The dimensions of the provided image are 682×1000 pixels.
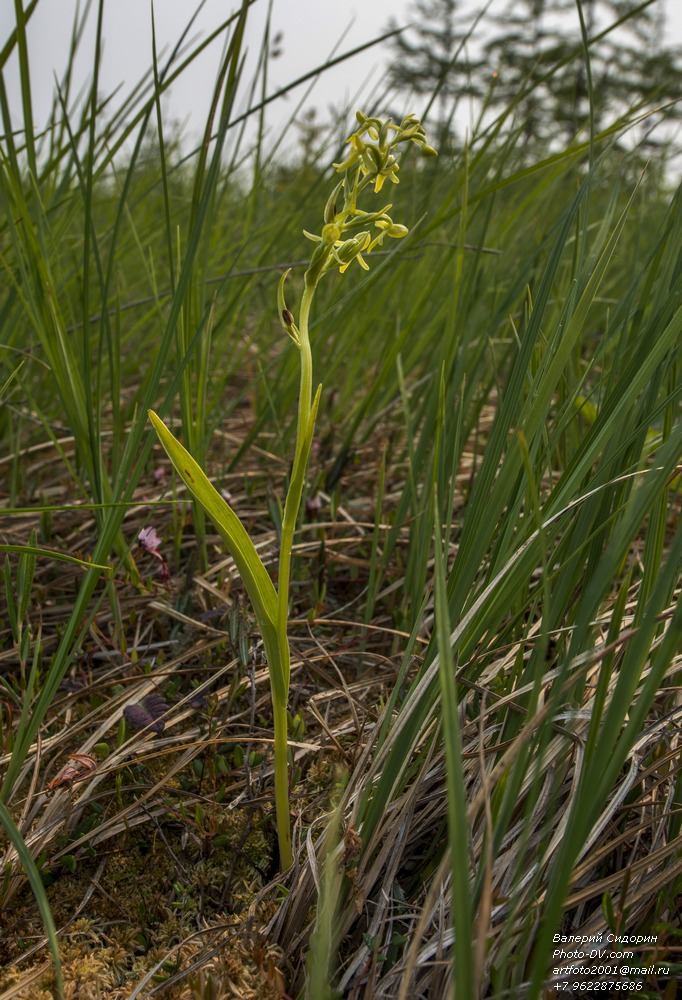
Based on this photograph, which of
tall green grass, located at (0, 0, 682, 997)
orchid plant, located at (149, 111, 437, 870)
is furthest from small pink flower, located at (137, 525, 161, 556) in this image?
orchid plant, located at (149, 111, 437, 870)

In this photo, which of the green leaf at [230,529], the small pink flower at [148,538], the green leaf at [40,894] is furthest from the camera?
the small pink flower at [148,538]

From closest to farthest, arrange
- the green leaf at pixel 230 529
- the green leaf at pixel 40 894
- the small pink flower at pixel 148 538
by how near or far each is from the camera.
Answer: the green leaf at pixel 40 894, the green leaf at pixel 230 529, the small pink flower at pixel 148 538

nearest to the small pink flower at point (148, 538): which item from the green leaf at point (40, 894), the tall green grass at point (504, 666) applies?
the tall green grass at point (504, 666)

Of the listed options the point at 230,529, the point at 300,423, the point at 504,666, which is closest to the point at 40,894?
the point at 230,529

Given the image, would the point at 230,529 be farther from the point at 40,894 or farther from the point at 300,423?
the point at 40,894

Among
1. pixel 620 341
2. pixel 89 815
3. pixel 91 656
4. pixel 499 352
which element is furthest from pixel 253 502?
pixel 499 352

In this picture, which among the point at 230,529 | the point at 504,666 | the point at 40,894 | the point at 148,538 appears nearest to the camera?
the point at 40,894

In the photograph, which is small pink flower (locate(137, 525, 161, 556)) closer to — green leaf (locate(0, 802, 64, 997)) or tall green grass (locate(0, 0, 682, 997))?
tall green grass (locate(0, 0, 682, 997))

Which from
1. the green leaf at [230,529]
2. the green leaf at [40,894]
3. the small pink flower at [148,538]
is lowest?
the green leaf at [40,894]

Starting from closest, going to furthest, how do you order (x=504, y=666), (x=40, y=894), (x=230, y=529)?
1. (x=40, y=894)
2. (x=230, y=529)
3. (x=504, y=666)

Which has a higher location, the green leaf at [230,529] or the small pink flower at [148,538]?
the green leaf at [230,529]

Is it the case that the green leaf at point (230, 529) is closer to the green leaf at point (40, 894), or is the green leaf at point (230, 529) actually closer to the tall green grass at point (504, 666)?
the tall green grass at point (504, 666)

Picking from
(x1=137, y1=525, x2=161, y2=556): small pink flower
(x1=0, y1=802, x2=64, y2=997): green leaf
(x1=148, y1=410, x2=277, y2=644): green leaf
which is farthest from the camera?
(x1=137, y1=525, x2=161, y2=556): small pink flower

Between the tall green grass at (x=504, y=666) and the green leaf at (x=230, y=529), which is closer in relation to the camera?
the tall green grass at (x=504, y=666)
